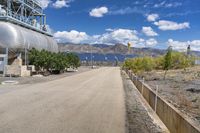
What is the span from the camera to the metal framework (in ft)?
172

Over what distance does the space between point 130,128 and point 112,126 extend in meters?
0.62

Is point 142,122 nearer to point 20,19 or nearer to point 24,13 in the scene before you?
point 20,19

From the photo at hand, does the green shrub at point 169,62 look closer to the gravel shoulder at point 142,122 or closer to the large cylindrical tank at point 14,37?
the large cylindrical tank at point 14,37

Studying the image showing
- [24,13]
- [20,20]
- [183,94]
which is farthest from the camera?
[24,13]

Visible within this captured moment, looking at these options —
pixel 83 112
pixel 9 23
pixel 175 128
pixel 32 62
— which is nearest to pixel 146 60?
pixel 32 62

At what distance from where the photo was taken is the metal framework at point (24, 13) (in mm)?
52344

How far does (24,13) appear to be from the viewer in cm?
Answer: 6488

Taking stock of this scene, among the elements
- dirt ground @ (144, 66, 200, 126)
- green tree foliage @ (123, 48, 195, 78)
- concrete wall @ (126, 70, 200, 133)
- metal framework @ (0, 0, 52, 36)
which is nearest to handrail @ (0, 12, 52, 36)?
metal framework @ (0, 0, 52, 36)

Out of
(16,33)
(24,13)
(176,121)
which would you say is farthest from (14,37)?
(176,121)

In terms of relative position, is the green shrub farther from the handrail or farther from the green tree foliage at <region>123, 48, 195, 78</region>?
the handrail

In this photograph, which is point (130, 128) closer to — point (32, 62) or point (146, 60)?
point (32, 62)

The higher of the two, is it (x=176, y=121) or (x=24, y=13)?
(x=24, y=13)

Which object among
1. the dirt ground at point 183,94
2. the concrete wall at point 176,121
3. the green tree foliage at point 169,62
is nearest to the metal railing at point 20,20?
the green tree foliage at point 169,62

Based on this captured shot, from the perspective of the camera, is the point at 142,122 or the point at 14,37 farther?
the point at 14,37
